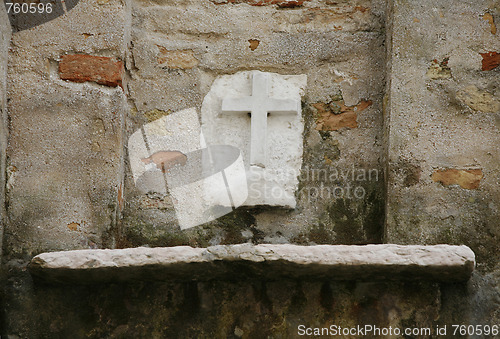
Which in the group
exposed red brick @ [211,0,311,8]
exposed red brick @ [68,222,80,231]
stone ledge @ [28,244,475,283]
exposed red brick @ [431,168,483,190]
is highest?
exposed red brick @ [211,0,311,8]

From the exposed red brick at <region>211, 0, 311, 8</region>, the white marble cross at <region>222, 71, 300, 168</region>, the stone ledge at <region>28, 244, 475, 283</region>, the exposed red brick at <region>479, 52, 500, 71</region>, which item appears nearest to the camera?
the stone ledge at <region>28, 244, 475, 283</region>

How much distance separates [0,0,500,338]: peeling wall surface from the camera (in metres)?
2.06

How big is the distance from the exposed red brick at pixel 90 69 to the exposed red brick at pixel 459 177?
3.96 feet

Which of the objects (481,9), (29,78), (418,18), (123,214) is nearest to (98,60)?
(29,78)

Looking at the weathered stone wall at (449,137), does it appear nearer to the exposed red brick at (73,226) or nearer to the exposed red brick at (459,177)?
the exposed red brick at (459,177)

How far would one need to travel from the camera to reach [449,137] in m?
2.24

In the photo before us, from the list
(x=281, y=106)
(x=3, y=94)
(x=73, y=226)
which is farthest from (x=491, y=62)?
(x=3, y=94)

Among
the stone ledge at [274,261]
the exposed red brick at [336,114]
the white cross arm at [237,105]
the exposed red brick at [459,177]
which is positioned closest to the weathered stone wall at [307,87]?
the exposed red brick at [336,114]

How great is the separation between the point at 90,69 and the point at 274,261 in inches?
40.5

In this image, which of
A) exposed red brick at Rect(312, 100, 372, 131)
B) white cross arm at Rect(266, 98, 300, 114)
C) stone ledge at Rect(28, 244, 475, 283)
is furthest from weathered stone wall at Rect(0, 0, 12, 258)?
exposed red brick at Rect(312, 100, 372, 131)

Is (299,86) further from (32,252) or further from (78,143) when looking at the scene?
(32,252)

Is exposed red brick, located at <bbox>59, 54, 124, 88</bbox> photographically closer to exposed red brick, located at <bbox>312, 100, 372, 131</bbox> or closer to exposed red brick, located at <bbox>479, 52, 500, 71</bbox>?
exposed red brick, located at <bbox>312, 100, 372, 131</bbox>

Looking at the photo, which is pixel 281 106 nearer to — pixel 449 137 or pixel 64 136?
pixel 449 137

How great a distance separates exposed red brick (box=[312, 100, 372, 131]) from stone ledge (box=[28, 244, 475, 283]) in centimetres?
67
